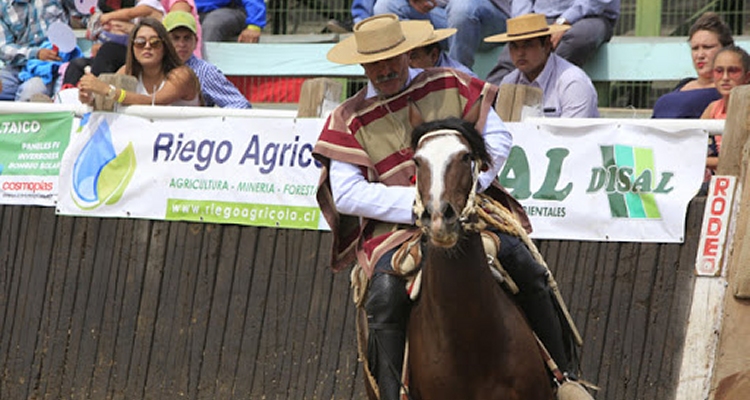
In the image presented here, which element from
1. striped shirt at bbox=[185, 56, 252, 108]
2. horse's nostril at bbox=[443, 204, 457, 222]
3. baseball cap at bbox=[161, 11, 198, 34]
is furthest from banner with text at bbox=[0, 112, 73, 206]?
horse's nostril at bbox=[443, 204, 457, 222]

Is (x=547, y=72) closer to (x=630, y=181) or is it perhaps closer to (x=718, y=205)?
(x=630, y=181)

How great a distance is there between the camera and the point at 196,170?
350 inches

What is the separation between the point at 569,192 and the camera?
7812mm

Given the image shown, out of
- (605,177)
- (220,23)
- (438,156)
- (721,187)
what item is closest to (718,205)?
(721,187)

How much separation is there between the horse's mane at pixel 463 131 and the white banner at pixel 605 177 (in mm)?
2216

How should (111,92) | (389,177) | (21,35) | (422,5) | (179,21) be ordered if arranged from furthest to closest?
1. (21,35)
2. (422,5)
3. (179,21)
4. (111,92)
5. (389,177)

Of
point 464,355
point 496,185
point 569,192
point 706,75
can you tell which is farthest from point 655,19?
point 464,355

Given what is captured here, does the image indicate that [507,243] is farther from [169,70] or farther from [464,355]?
[169,70]

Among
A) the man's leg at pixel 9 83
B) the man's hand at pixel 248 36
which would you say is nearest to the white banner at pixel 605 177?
the man's hand at pixel 248 36

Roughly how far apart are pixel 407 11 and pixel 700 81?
2.86 m

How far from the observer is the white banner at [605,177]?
7586 millimetres

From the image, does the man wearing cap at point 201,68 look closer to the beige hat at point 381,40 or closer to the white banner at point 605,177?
the white banner at point 605,177

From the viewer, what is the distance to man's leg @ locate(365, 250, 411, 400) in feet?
20.2

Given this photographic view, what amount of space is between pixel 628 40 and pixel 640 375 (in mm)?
4061
